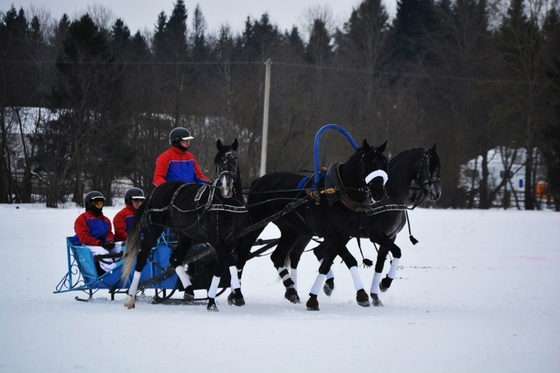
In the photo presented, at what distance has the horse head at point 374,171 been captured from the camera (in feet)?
33.0

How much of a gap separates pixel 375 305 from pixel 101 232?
3784mm

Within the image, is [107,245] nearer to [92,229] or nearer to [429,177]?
[92,229]

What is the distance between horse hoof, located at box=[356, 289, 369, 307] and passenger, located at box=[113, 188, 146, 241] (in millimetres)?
3312

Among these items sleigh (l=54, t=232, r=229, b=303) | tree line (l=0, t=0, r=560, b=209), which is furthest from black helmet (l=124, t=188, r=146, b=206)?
tree line (l=0, t=0, r=560, b=209)

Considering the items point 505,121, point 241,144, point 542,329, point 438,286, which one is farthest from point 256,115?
point 542,329

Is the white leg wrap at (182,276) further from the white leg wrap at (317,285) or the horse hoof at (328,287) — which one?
the horse hoof at (328,287)

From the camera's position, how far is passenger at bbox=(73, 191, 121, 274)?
1095cm

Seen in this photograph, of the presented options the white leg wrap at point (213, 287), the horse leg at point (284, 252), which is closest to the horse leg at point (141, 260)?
the white leg wrap at point (213, 287)

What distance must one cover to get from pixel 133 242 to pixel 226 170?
1613mm

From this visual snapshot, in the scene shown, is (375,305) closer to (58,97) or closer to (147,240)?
(147,240)

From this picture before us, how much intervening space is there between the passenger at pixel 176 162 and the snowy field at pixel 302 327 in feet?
5.58

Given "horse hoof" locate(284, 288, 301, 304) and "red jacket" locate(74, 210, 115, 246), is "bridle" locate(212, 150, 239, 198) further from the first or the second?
"red jacket" locate(74, 210, 115, 246)

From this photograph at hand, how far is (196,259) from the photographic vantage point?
34.5ft

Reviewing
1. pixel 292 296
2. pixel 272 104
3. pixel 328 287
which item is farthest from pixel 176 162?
pixel 272 104
